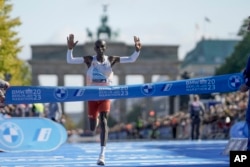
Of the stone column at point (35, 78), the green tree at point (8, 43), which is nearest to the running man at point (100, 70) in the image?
the green tree at point (8, 43)

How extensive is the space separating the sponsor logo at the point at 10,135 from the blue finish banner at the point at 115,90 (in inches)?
111

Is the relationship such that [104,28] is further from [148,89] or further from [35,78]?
[148,89]

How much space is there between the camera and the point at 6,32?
38.6 metres

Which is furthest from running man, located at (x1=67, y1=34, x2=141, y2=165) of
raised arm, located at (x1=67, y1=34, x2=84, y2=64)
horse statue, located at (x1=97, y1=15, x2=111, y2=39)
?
horse statue, located at (x1=97, y1=15, x2=111, y2=39)

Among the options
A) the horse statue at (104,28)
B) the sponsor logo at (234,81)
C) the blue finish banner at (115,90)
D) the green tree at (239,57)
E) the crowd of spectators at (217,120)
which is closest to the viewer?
the blue finish banner at (115,90)

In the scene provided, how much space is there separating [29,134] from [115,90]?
11.1ft

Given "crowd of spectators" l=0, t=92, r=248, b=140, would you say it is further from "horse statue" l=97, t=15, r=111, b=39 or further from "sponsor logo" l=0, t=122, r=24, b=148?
"horse statue" l=97, t=15, r=111, b=39

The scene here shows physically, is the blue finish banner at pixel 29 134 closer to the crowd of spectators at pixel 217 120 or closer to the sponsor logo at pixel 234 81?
the sponsor logo at pixel 234 81

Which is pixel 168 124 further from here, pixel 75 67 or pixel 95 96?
pixel 75 67

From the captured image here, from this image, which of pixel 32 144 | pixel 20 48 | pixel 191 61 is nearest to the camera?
pixel 32 144

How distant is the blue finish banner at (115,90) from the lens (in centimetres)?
1181

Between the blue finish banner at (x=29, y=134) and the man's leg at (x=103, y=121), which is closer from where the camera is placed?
the man's leg at (x=103, y=121)

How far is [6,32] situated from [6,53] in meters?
1.06

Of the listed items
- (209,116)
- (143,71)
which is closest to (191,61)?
(143,71)
